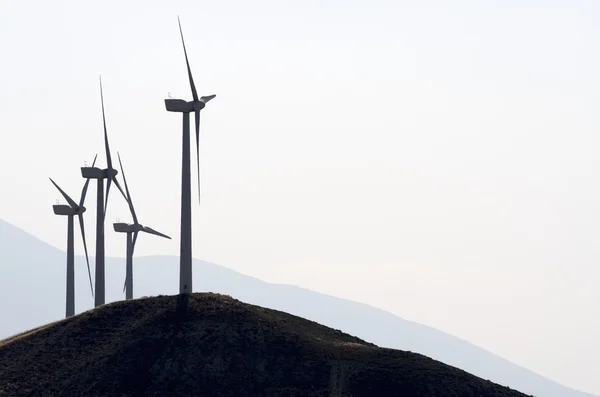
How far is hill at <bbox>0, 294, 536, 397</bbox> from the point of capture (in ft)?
444

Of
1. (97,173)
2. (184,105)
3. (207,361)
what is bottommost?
(207,361)

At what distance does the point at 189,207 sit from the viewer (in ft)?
501

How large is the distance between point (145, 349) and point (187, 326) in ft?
19.7

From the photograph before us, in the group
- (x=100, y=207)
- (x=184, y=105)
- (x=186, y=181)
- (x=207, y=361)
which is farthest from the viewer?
(x=100, y=207)

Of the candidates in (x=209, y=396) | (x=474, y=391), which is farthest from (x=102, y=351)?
(x=474, y=391)

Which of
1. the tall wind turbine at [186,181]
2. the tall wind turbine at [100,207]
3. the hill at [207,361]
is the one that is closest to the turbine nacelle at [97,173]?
the tall wind turbine at [100,207]

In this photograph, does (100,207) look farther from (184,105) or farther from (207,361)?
(207,361)

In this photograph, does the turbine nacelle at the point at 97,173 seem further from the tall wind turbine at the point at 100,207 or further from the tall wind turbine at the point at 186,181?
the tall wind turbine at the point at 186,181

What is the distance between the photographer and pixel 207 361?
13900cm

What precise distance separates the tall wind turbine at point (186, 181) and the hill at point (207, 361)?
3345 mm

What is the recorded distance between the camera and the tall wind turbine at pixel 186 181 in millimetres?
151750

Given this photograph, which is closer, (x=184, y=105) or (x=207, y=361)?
(x=207, y=361)

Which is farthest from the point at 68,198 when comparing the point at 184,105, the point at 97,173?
the point at 184,105

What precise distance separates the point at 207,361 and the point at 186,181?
24.3 metres
